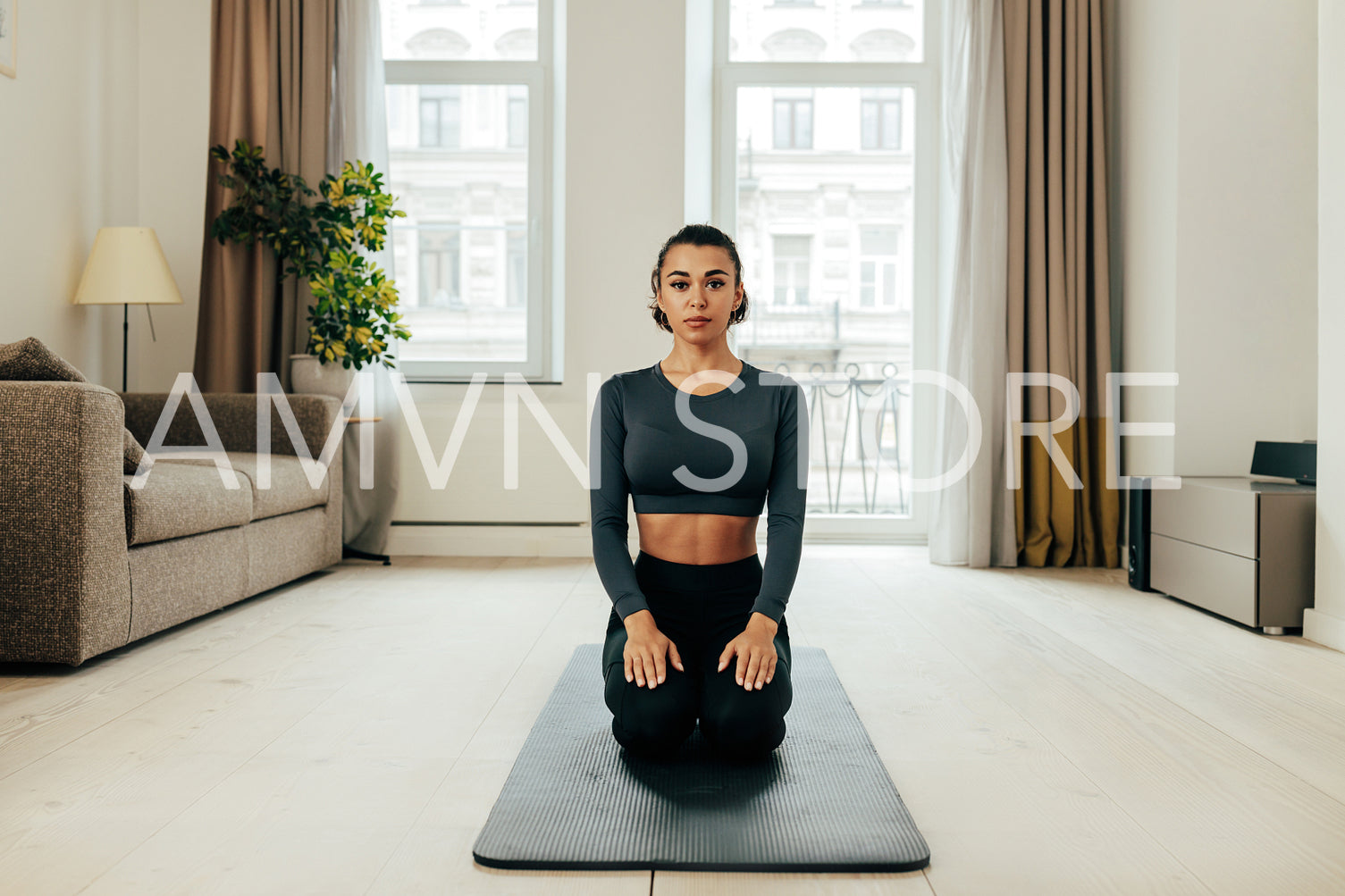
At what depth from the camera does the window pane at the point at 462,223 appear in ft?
13.9

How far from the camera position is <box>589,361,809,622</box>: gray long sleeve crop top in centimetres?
163

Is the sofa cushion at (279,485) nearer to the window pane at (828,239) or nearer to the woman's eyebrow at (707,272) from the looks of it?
the woman's eyebrow at (707,272)

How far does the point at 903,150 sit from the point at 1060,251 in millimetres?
991

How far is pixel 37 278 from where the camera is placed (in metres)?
3.31

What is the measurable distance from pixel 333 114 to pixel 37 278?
50.0 inches

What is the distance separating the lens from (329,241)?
11.8 ft

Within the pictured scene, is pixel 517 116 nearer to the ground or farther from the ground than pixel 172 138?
farther from the ground

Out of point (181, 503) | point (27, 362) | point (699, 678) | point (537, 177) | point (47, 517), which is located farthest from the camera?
point (537, 177)

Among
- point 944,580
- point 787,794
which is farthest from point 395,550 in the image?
point 787,794

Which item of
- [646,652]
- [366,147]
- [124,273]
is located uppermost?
[366,147]

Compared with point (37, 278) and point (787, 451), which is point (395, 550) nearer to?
point (37, 278)

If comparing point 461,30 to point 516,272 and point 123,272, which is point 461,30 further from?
point 123,272

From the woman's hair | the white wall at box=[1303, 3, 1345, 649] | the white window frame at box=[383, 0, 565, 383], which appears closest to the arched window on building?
the white window frame at box=[383, 0, 565, 383]

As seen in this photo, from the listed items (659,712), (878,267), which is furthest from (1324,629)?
(878,267)
